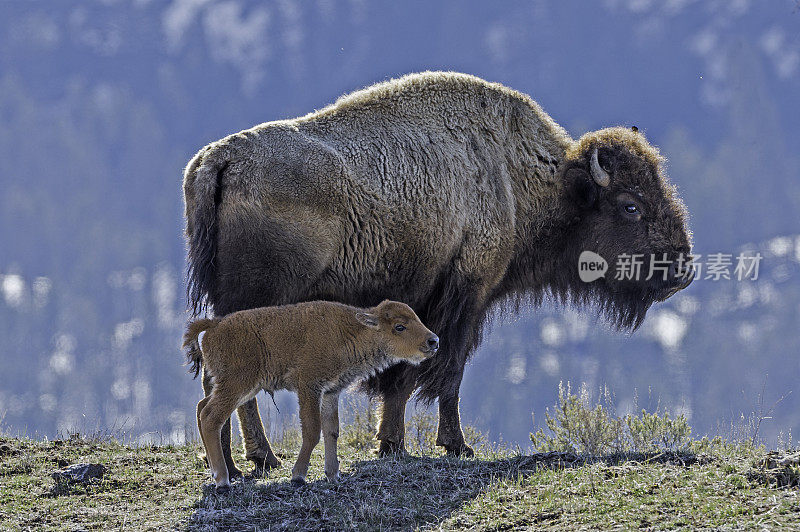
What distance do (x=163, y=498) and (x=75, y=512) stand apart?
581 millimetres

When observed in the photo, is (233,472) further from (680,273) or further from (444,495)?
(680,273)

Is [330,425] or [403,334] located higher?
[403,334]

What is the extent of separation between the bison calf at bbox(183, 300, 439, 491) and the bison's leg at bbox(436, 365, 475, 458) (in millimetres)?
1485

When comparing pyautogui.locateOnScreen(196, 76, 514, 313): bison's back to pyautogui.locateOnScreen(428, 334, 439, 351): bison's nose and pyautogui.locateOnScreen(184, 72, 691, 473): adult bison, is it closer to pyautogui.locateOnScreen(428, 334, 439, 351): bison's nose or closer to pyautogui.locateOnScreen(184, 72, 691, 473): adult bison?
pyautogui.locateOnScreen(184, 72, 691, 473): adult bison

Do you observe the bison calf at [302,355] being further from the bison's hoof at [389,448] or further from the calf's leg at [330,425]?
the bison's hoof at [389,448]

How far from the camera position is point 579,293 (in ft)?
29.8

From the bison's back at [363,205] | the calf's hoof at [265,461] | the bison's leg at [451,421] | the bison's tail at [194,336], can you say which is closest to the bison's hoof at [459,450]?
the bison's leg at [451,421]

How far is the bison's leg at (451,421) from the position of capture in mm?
8023

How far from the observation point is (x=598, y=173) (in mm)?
8578

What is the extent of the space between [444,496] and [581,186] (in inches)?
144

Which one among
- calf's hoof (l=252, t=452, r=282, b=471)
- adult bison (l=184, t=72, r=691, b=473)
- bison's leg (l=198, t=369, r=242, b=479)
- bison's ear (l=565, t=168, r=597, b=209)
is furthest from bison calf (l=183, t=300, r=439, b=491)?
bison's ear (l=565, t=168, r=597, b=209)

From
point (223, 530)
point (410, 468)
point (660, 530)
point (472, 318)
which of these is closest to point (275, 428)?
point (472, 318)

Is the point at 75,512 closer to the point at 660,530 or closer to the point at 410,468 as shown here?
the point at 410,468

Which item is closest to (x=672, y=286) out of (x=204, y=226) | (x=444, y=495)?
(x=444, y=495)
